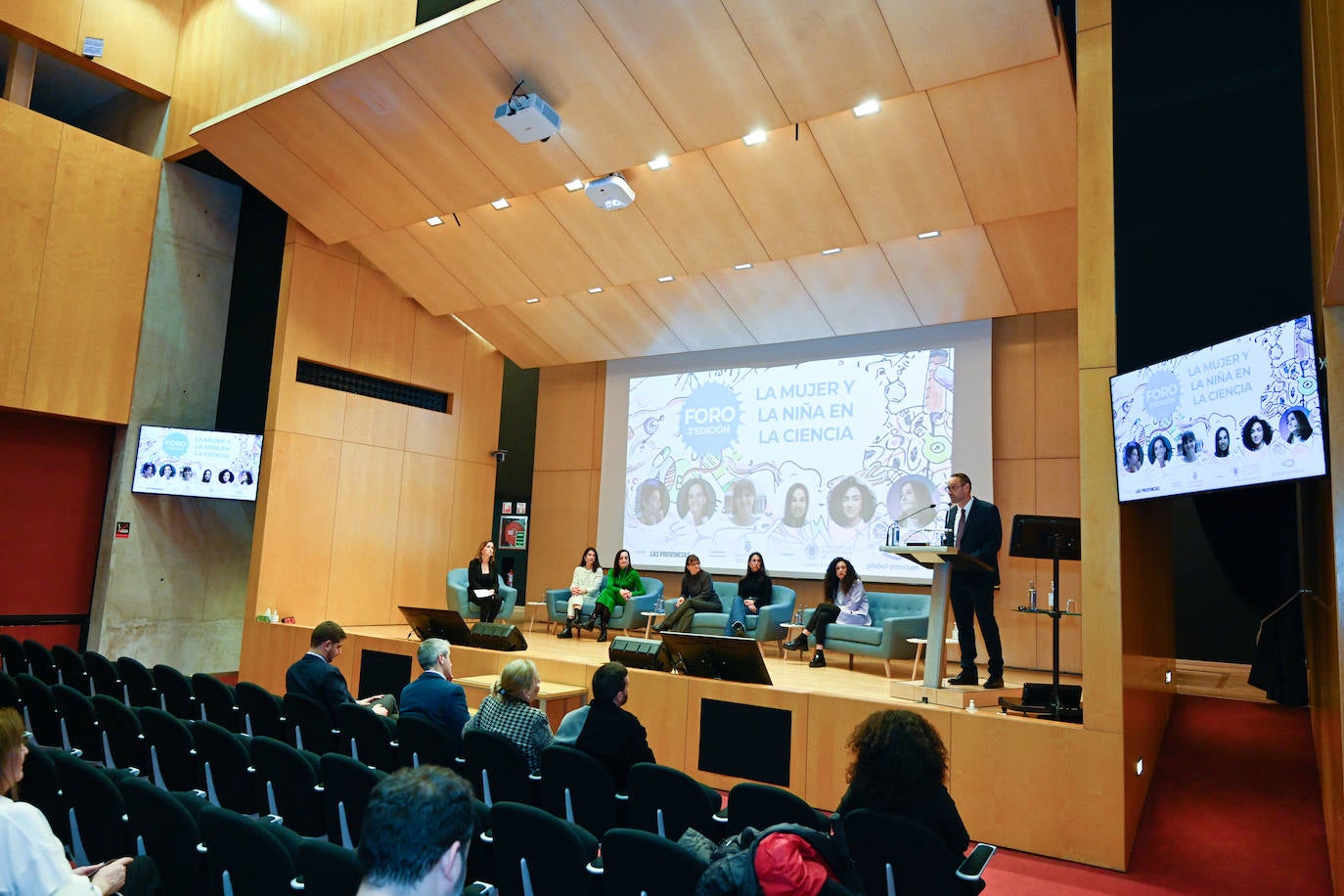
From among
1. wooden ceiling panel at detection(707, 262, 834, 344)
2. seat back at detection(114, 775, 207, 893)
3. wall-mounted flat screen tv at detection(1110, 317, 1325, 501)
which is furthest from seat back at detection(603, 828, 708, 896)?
wooden ceiling panel at detection(707, 262, 834, 344)

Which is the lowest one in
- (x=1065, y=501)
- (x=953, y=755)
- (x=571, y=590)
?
(x=953, y=755)

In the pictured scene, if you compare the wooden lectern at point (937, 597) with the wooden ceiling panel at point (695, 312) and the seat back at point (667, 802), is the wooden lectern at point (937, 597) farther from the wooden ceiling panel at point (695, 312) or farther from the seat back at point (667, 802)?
the wooden ceiling panel at point (695, 312)

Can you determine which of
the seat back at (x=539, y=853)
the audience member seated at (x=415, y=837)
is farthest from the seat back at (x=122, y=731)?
the audience member seated at (x=415, y=837)

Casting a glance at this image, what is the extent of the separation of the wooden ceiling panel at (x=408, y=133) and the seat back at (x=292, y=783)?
522 cm

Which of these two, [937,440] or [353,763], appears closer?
[353,763]

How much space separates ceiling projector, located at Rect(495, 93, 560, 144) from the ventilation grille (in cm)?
430

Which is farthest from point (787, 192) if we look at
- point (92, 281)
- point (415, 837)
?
point (92, 281)

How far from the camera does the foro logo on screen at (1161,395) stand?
13.2ft

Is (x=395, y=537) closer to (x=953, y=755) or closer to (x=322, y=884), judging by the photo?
(x=953, y=755)

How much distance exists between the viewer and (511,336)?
36.0ft

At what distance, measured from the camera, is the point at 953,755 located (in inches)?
185

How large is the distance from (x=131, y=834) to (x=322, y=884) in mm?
1129

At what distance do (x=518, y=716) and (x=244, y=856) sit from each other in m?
1.57

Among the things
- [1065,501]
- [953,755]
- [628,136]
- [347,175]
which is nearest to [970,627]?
[953,755]
